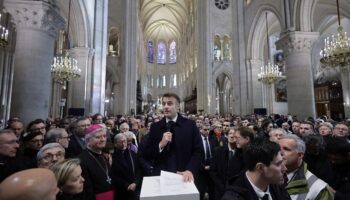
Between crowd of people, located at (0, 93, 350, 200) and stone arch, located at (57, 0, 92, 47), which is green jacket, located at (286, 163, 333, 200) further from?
stone arch, located at (57, 0, 92, 47)

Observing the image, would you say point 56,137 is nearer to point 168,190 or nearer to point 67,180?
point 67,180

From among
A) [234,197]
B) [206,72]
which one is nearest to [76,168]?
[234,197]

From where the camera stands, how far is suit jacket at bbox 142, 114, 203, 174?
274 cm

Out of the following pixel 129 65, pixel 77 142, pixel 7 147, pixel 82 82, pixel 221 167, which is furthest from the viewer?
pixel 129 65

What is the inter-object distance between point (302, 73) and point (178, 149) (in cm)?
1078

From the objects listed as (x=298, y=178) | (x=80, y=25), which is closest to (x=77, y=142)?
(x=298, y=178)

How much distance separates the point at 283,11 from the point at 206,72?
15.2 m

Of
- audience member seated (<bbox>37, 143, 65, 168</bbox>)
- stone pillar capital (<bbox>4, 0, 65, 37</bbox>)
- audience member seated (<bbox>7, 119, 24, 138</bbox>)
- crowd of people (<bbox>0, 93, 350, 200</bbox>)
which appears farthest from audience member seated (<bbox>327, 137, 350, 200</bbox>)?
stone pillar capital (<bbox>4, 0, 65, 37</bbox>)

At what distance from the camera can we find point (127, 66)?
84.2 feet

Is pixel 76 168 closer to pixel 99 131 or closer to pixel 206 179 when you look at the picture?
pixel 99 131

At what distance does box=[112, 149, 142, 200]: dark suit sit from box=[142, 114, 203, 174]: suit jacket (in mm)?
1145

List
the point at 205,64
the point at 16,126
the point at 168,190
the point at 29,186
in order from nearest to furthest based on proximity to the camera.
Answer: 1. the point at 29,186
2. the point at 168,190
3. the point at 16,126
4. the point at 205,64

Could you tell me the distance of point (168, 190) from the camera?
5.11ft

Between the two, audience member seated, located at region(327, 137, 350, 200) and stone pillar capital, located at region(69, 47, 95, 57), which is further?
stone pillar capital, located at region(69, 47, 95, 57)
